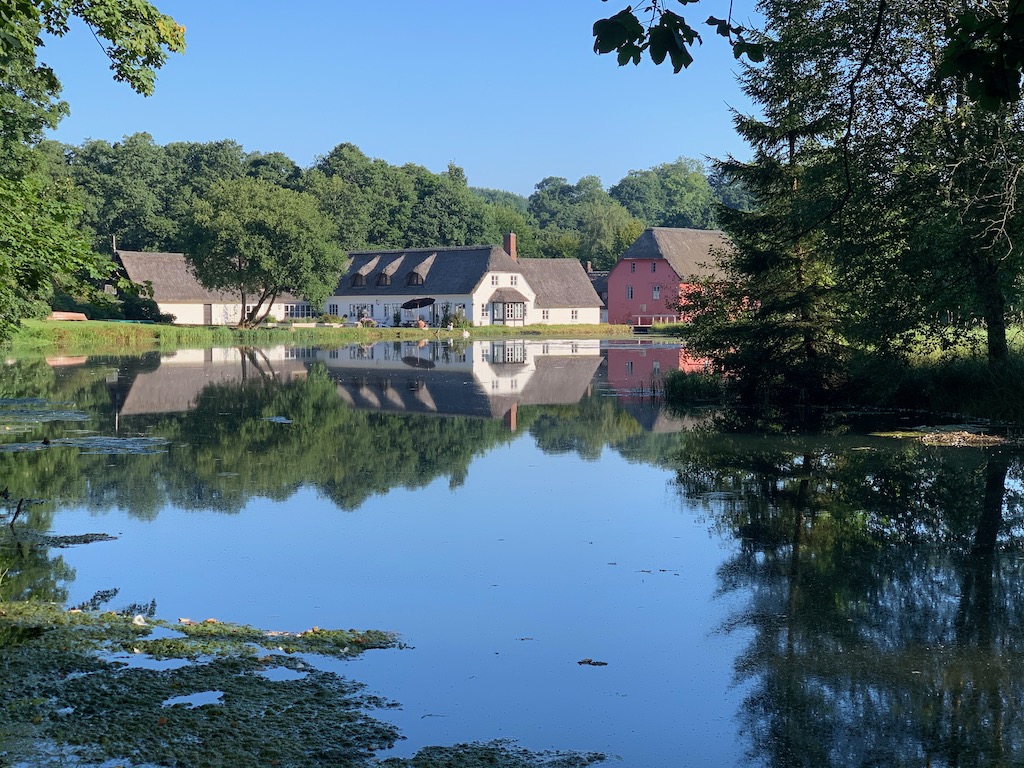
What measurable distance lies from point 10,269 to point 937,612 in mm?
8210

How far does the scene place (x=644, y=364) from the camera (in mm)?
40562

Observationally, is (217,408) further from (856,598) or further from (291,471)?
(856,598)

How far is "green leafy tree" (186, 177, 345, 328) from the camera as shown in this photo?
197ft

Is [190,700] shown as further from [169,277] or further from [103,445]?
[169,277]

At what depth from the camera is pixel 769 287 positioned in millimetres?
23406

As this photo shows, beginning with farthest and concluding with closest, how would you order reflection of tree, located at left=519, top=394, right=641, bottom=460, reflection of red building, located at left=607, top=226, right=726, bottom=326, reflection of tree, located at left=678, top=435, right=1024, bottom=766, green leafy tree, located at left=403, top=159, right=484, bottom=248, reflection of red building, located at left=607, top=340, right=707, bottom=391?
green leafy tree, located at left=403, top=159, right=484, bottom=248, reflection of red building, located at left=607, top=226, right=726, bottom=326, reflection of red building, located at left=607, top=340, right=707, bottom=391, reflection of tree, located at left=519, top=394, right=641, bottom=460, reflection of tree, located at left=678, top=435, right=1024, bottom=766

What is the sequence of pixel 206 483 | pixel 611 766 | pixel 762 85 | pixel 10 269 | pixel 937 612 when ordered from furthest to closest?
pixel 762 85 → pixel 206 483 → pixel 10 269 → pixel 937 612 → pixel 611 766

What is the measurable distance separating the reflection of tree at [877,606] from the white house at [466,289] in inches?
2534

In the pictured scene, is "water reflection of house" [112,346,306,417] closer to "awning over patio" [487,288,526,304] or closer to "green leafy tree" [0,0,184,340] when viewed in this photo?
"green leafy tree" [0,0,184,340]

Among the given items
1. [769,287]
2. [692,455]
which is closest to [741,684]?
[692,455]

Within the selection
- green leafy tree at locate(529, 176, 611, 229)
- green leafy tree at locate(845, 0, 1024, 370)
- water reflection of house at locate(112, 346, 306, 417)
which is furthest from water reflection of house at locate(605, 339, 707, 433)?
green leafy tree at locate(529, 176, 611, 229)

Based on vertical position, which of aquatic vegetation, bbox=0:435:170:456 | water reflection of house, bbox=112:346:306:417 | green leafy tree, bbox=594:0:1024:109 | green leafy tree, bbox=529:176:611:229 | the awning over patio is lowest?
aquatic vegetation, bbox=0:435:170:456

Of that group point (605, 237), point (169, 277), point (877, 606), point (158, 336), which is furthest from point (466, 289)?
point (877, 606)

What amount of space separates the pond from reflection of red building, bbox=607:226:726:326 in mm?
58310
